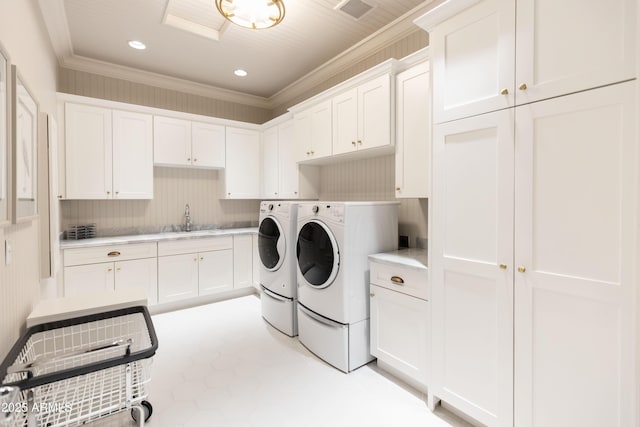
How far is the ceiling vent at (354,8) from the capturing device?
7.64 ft

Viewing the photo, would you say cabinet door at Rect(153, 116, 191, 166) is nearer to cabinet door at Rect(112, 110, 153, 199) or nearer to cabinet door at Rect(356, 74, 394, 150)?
cabinet door at Rect(112, 110, 153, 199)

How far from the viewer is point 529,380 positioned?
1337 mm

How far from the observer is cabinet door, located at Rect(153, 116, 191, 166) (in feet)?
11.4

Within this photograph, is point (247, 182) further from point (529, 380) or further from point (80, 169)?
point (529, 380)

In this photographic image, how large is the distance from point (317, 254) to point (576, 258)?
157 cm

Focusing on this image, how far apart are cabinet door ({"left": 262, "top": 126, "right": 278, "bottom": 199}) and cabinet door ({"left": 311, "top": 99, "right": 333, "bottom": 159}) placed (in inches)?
37.2

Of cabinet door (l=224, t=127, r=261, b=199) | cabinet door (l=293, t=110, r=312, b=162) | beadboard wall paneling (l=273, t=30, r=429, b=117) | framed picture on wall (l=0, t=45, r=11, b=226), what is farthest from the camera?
cabinet door (l=224, t=127, r=261, b=199)

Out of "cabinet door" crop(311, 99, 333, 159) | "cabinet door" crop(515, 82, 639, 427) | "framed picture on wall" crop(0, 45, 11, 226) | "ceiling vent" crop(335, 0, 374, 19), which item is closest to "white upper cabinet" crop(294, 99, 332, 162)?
"cabinet door" crop(311, 99, 333, 159)

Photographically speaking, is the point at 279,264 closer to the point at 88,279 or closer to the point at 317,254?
the point at 317,254

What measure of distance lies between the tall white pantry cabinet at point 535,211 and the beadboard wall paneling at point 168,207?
329 centimetres

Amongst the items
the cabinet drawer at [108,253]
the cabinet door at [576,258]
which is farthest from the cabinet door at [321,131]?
the cabinet drawer at [108,253]

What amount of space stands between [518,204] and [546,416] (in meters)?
0.94

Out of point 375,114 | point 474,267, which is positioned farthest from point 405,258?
point 375,114

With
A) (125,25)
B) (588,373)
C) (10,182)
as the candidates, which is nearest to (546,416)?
(588,373)
